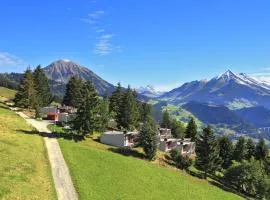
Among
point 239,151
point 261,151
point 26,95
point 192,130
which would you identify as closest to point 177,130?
point 192,130

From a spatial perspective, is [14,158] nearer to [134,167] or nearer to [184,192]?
[134,167]

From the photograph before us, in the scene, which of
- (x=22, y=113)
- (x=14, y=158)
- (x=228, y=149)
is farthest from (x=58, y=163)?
(x=228, y=149)

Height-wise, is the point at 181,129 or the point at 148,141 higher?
the point at 181,129

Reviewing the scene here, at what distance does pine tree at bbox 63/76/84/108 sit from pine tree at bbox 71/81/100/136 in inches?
2196

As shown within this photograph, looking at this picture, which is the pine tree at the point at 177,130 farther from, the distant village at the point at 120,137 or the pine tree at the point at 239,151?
the pine tree at the point at 239,151

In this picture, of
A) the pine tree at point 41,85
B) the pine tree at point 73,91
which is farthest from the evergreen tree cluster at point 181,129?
the pine tree at point 41,85

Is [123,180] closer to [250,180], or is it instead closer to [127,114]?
[250,180]

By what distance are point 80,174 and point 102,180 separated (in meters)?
3.61

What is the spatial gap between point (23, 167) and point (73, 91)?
10509cm

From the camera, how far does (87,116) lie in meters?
101

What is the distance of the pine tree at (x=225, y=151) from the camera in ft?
456

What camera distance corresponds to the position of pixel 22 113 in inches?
5172

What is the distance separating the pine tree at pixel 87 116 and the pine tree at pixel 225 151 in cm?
5343

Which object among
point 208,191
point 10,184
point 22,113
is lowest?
point 208,191
